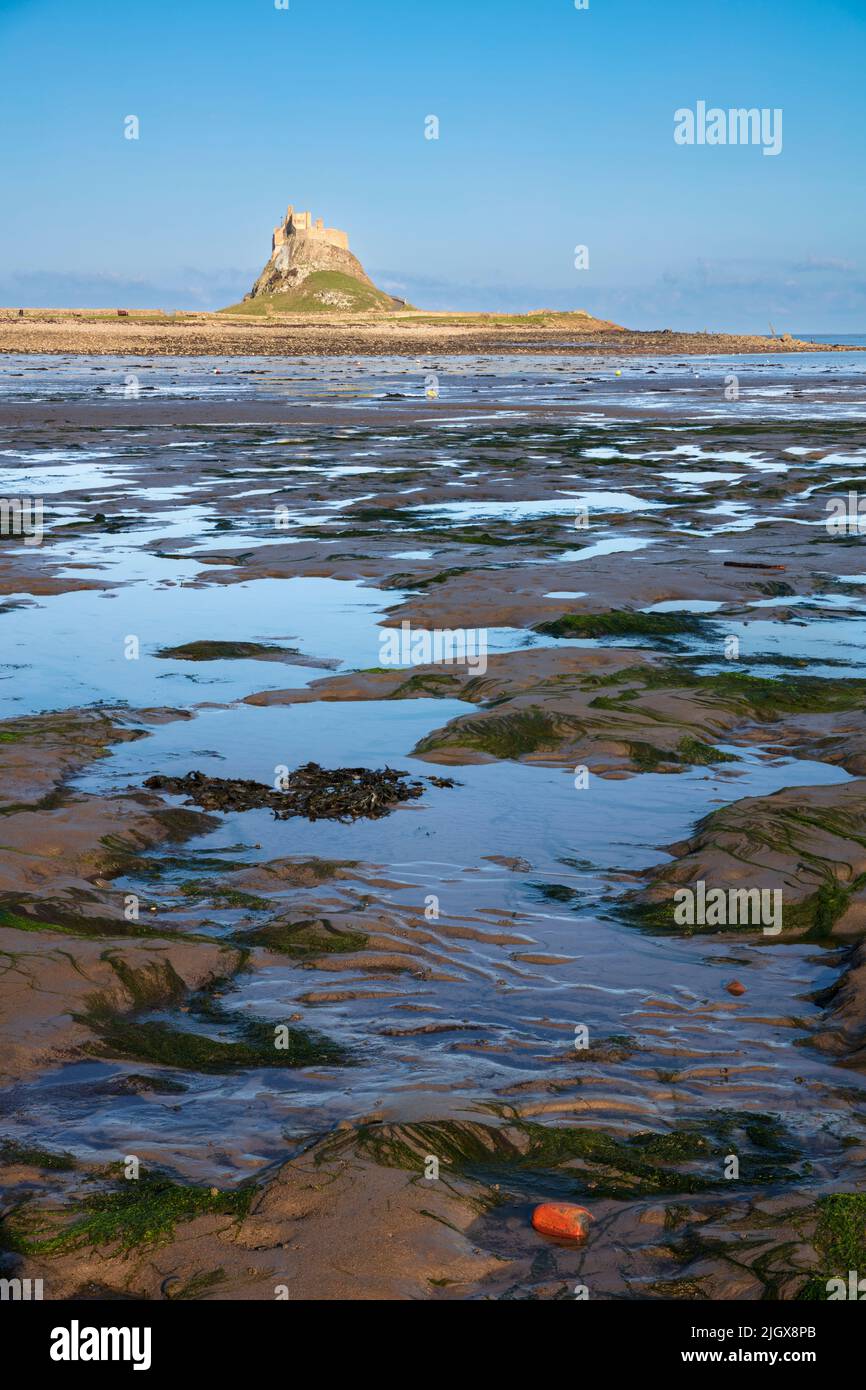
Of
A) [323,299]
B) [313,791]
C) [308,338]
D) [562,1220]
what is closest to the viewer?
[562,1220]

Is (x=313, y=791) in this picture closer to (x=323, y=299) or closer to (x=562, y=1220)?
(x=562, y=1220)

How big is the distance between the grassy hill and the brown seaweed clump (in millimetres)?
169201

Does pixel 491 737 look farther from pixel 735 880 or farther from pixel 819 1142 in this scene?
pixel 819 1142

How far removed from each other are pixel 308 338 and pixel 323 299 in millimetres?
80410

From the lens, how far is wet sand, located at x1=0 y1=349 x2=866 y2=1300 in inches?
138

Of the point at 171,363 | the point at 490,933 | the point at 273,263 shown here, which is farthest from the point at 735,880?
the point at 273,263

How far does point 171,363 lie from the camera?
66500 millimetres

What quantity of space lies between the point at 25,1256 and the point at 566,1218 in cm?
139

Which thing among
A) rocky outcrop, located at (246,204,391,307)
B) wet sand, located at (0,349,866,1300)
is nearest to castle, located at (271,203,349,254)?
rocky outcrop, located at (246,204,391,307)

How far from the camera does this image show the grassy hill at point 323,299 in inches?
6880

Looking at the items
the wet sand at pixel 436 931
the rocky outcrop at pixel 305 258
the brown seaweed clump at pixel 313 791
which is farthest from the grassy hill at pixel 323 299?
the brown seaweed clump at pixel 313 791

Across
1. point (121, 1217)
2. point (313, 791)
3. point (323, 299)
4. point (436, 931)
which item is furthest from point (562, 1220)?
point (323, 299)

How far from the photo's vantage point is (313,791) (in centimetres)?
720
